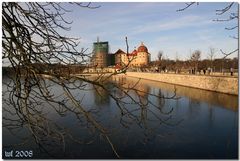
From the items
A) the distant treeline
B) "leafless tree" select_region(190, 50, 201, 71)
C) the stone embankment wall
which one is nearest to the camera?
the stone embankment wall

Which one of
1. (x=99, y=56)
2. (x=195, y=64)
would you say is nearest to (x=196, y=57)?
(x=195, y=64)

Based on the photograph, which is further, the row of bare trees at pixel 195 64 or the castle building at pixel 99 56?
the row of bare trees at pixel 195 64

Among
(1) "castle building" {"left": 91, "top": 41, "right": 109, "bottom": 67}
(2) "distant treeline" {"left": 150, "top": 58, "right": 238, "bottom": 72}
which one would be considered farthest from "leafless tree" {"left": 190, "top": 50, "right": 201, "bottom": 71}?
(1) "castle building" {"left": 91, "top": 41, "right": 109, "bottom": 67}

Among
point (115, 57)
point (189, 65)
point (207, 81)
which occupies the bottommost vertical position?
point (207, 81)

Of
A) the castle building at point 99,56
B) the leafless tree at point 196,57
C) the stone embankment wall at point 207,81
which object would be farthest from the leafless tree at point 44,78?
the leafless tree at point 196,57

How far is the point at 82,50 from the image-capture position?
214cm

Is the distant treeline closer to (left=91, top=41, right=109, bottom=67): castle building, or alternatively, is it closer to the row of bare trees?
the row of bare trees

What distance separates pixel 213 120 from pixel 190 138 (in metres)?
2.21

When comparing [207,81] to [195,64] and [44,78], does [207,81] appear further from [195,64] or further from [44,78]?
[44,78]

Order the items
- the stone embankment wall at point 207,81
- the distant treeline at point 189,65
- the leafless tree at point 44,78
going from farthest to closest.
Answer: the distant treeline at point 189,65, the stone embankment wall at point 207,81, the leafless tree at point 44,78

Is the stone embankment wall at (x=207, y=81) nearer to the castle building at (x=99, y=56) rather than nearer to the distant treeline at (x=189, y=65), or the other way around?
the distant treeline at (x=189, y=65)

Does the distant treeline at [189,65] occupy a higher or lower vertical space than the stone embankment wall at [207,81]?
higher

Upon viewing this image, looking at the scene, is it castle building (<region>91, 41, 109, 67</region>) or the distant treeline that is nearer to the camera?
castle building (<region>91, 41, 109, 67</region>)

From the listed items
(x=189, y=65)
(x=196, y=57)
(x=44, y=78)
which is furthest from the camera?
(x=189, y=65)
